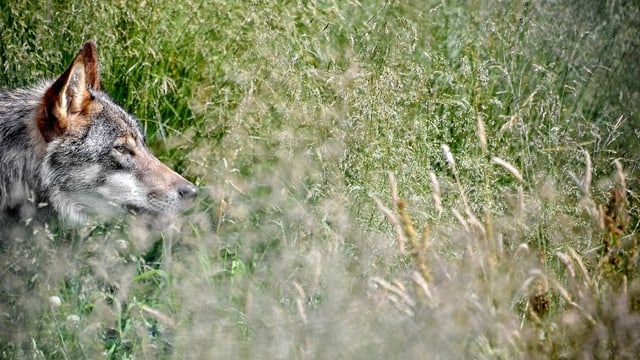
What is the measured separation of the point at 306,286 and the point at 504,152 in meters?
1.40

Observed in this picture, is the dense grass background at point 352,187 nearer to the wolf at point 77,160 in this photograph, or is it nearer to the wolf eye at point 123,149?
the wolf at point 77,160

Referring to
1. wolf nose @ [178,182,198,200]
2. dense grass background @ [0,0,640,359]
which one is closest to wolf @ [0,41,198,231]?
wolf nose @ [178,182,198,200]

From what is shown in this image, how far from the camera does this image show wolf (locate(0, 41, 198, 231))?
4.63m

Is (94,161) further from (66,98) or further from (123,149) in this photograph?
(66,98)

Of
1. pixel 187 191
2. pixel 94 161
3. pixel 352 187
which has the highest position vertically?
pixel 352 187

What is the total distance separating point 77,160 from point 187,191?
53 cm

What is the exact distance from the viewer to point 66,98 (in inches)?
181

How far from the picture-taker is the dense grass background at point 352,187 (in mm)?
3109

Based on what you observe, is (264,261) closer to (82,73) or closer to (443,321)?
(82,73)

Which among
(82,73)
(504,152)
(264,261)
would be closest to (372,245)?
(264,261)

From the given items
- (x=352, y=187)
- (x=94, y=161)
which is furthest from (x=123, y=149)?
(x=352, y=187)

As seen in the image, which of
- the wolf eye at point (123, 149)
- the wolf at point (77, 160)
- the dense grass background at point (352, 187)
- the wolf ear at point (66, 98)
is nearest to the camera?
the dense grass background at point (352, 187)

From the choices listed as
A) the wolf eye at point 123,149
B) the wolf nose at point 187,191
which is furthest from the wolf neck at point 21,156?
the wolf nose at point 187,191

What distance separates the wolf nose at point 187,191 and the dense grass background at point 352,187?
0.12 meters
